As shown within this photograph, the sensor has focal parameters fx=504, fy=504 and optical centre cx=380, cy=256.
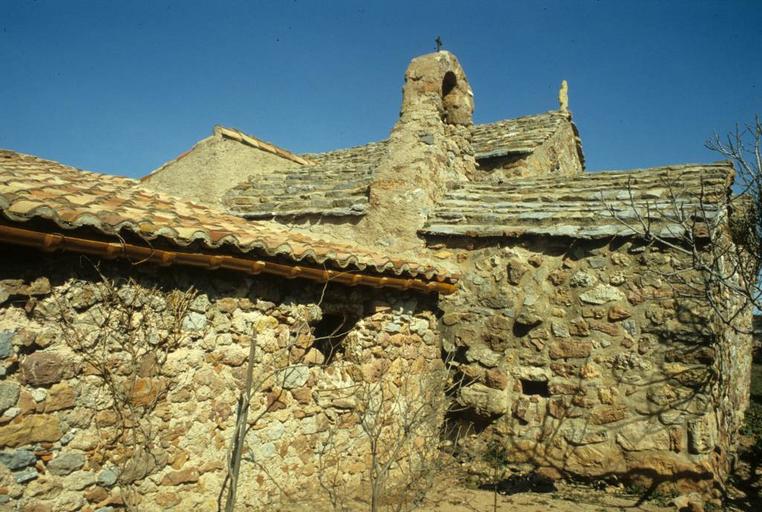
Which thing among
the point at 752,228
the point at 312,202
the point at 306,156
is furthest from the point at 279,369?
the point at 306,156

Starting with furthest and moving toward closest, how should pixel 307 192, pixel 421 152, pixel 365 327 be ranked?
pixel 307 192, pixel 421 152, pixel 365 327

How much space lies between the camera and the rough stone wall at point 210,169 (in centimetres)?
969

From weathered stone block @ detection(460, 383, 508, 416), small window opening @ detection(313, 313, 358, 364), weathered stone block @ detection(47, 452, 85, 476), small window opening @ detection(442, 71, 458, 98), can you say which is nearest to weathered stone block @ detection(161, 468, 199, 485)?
weathered stone block @ detection(47, 452, 85, 476)

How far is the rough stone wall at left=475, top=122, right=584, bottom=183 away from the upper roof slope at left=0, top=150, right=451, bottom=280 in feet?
16.6

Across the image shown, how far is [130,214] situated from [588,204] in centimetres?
479

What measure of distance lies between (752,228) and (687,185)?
1216mm

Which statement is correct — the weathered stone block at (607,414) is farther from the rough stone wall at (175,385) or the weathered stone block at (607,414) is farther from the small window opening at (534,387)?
the rough stone wall at (175,385)

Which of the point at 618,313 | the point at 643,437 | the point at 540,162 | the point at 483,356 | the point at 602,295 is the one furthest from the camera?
the point at 540,162

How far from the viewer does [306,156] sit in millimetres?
12242

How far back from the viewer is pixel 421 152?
677 cm

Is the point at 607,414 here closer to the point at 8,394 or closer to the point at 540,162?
the point at 8,394

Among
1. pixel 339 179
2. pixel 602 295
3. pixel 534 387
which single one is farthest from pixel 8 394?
pixel 339 179

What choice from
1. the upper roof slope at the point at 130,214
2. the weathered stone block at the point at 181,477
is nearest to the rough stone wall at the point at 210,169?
the upper roof slope at the point at 130,214

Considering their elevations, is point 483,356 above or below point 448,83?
below
